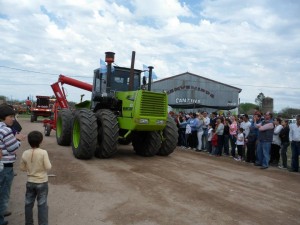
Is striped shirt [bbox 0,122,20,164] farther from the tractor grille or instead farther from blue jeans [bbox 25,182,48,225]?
the tractor grille

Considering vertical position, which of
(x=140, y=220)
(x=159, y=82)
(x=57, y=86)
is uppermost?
(x=159, y=82)

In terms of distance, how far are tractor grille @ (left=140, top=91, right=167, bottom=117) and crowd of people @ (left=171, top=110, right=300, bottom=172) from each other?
3.24 meters

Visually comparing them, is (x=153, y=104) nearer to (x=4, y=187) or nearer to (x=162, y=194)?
(x=162, y=194)

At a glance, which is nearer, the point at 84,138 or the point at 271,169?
the point at 84,138

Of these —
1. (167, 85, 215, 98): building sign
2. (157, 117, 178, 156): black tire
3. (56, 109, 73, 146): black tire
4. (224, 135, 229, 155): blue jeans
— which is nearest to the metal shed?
(167, 85, 215, 98): building sign

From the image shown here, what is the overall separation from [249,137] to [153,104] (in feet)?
12.8

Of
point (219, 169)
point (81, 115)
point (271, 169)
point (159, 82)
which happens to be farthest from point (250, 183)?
point (159, 82)

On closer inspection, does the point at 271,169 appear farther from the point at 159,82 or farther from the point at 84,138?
the point at 159,82

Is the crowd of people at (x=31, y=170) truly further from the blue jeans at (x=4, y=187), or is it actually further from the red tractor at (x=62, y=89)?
the red tractor at (x=62, y=89)

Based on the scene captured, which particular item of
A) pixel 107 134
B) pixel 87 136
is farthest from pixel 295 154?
pixel 87 136

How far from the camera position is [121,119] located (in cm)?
1074

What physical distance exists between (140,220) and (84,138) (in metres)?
4.95

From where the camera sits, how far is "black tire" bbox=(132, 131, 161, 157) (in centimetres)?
1114

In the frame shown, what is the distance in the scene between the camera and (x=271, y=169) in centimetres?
1073
